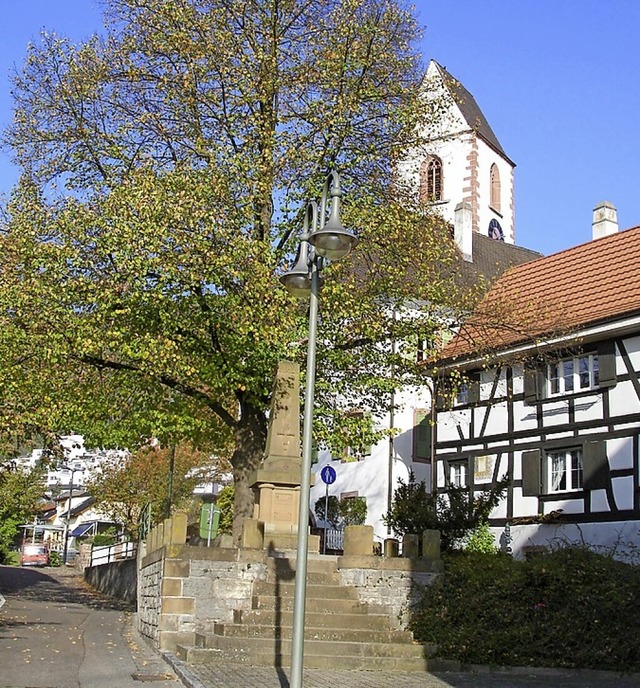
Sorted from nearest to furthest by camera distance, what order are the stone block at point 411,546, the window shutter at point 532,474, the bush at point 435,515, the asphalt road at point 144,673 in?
the asphalt road at point 144,673, the stone block at point 411,546, the bush at point 435,515, the window shutter at point 532,474

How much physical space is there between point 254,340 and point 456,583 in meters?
5.96

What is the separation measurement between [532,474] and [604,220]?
15416mm

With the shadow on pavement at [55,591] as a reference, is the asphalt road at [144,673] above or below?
above

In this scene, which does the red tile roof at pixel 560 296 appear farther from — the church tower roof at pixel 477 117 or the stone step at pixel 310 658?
the church tower roof at pixel 477 117

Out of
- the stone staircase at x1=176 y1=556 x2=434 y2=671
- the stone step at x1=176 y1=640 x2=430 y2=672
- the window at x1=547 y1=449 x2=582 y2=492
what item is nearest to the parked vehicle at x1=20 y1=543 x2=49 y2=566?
the window at x1=547 y1=449 x2=582 y2=492

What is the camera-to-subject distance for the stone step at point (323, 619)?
14.6m

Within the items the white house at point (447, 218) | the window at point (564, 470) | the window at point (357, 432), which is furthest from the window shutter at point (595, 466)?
the window at point (357, 432)

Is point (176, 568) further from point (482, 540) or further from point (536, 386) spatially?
point (536, 386)

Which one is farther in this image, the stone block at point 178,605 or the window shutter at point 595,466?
the window shutter at point 595,466

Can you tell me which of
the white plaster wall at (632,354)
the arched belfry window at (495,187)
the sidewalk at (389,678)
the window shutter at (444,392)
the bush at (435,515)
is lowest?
the sidewalk at (389,678)

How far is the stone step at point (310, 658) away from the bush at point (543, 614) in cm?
87

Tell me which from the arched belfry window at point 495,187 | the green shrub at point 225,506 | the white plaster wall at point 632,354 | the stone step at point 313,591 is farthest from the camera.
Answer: the arched belfry window at point 495,187

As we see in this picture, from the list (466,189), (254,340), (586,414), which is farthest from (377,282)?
(466,189)

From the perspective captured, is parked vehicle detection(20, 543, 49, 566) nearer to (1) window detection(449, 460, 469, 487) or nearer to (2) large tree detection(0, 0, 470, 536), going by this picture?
(1) window detection(449, 460, 469, 487)
